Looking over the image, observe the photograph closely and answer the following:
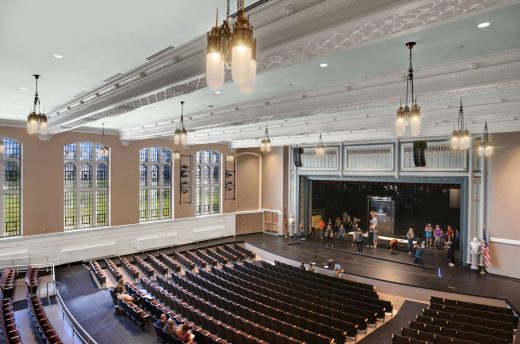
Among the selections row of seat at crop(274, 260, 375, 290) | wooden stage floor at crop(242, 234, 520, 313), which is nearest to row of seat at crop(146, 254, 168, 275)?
row of seat at crop(274, 260, 375, 290)

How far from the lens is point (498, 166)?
45.4 feet

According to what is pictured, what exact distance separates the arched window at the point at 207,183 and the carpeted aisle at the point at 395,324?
1339 centimetres

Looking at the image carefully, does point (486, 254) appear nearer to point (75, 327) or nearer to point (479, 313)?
point (479, 313)

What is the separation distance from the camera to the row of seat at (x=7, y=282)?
411 inches

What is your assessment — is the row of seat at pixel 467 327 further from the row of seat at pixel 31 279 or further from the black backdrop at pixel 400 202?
the row of seat at pixel 31 279

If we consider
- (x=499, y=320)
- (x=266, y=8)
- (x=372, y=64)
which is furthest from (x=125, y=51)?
(x=499, y=320)

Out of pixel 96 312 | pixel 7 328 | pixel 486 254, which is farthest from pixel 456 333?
pixel 7 328

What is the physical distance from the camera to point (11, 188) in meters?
14.6

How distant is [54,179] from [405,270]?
17.1m

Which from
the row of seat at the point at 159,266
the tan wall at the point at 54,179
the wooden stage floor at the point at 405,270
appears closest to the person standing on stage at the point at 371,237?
the wooden stage floor at the point at 405,270

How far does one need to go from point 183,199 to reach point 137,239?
3654mm

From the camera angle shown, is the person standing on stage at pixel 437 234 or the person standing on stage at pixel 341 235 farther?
the person standing on stage at pixel 341 235

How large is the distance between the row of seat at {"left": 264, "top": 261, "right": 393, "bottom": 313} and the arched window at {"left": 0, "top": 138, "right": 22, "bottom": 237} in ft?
38.7

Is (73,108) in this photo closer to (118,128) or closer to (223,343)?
(118,128)
